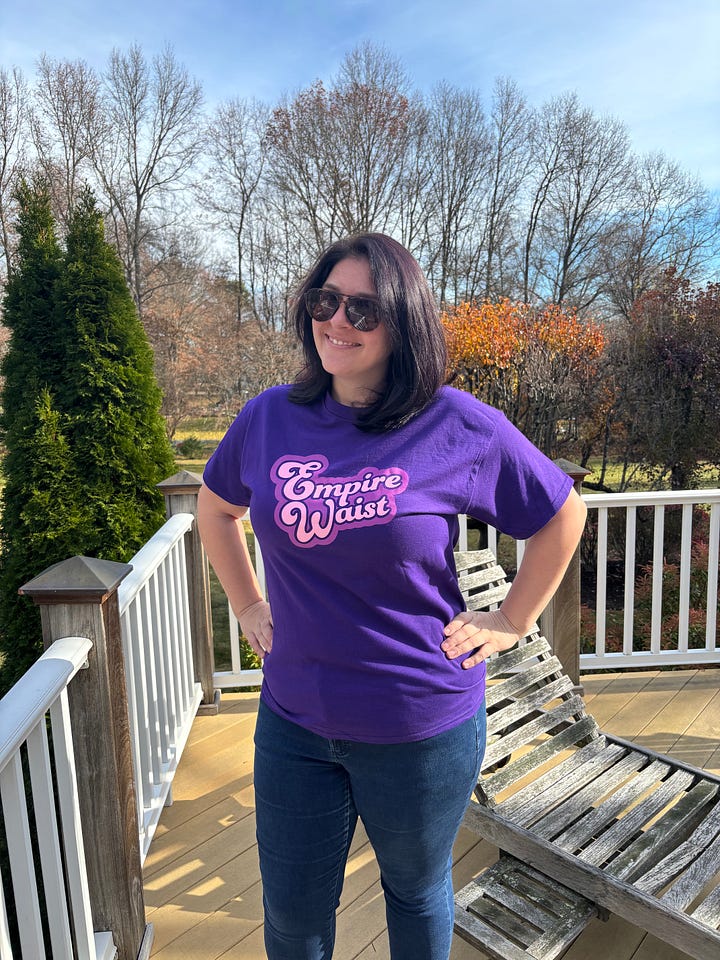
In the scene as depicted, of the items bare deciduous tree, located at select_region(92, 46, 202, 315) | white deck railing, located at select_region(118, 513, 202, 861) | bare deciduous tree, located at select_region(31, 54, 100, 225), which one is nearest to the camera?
white deck railing, located at select_region(118, 513, 202, 861)

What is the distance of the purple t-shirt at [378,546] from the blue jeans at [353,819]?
0.05 m

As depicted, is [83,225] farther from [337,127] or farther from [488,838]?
[337,127]

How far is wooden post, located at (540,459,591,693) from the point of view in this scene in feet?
10.4

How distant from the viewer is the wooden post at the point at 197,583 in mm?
2893

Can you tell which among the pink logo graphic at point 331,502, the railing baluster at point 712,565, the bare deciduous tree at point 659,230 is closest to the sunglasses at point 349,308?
the pink logo graphic at point 331,502

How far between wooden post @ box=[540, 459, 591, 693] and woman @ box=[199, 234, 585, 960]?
1886 millimetres

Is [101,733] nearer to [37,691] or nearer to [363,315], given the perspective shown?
[37,691]

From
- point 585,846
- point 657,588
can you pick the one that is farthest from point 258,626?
point 657,588

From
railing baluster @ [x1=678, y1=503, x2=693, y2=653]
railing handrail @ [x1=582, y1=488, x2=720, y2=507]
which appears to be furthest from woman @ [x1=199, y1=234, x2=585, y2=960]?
railing baluster @ [x1=678, y1=503, x2=693, y2=653]

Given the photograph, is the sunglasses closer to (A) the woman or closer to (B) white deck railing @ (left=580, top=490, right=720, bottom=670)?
(A) the woman

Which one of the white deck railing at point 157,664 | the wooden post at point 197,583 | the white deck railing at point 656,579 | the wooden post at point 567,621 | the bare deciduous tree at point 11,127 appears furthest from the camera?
the bare deciduous tree at point 11,127

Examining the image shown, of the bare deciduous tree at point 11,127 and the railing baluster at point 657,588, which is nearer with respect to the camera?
the railing baluster at point 657,588

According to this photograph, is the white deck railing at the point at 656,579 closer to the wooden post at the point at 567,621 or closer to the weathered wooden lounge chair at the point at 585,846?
the wooden post at the point at 567,621

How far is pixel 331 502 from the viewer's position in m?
1.16
